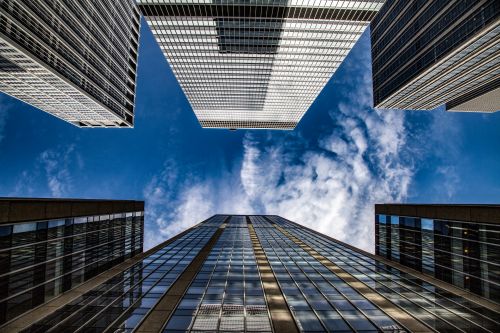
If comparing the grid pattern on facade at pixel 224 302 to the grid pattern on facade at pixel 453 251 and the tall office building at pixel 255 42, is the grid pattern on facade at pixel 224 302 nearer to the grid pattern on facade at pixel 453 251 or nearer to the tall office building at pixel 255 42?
the grid pattern on facade at pixel 453 251

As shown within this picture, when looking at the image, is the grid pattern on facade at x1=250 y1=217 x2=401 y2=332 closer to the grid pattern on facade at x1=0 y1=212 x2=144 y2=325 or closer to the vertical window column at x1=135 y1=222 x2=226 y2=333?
the vertical window column at x1=135 y1=222 x2=226 y2=333

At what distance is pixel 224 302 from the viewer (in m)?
26.2

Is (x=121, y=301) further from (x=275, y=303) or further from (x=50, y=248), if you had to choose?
(x=275, y=303)

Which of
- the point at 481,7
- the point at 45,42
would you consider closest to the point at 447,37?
the point at 481,7

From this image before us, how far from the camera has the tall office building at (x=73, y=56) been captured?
10119 centimetres

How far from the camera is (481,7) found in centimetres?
8625

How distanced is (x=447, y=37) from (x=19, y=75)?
147m

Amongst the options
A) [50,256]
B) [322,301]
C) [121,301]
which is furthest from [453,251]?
[50,256]

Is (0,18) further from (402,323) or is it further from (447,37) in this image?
(447,37)

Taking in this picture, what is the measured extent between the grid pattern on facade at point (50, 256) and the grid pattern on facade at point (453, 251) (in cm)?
3357

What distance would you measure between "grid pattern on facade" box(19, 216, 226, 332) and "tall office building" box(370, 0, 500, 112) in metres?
95.3

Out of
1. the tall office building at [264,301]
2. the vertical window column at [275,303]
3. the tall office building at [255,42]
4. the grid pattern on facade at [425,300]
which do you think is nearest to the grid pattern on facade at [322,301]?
the tall office building at [264,301]

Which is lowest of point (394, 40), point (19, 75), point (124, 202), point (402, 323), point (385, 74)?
point (402, 323)

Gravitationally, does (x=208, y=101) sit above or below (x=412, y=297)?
above
